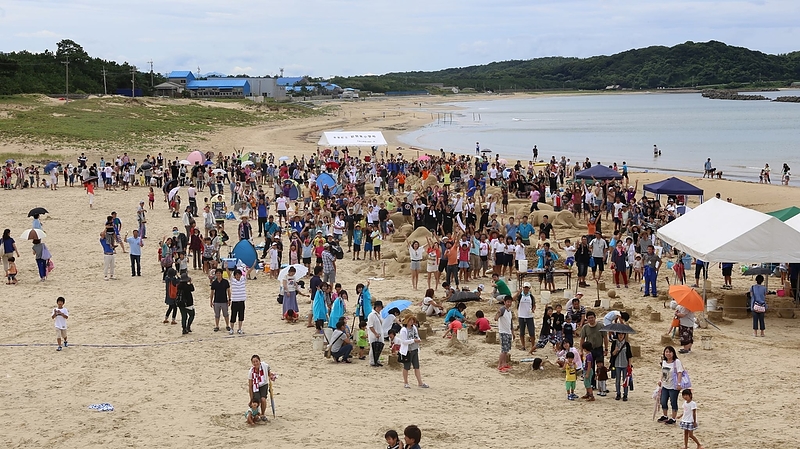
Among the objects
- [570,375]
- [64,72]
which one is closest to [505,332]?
[570,375]

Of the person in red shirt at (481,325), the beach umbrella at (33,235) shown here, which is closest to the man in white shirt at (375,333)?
the person in red shirt at (481,325)

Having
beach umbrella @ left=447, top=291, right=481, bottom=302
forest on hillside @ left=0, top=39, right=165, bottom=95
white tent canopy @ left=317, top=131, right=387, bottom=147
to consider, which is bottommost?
beach umbrella @ left=447, top=291, right=481, bottom=302

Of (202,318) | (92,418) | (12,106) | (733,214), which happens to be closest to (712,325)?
(733,214)

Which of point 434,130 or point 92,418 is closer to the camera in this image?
point 92,418

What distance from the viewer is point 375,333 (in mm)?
11945

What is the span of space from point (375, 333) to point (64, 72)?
75.9 meters

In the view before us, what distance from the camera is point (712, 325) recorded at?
14.1 metres

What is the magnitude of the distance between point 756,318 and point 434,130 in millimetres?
61681

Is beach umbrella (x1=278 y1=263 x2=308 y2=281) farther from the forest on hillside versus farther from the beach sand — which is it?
the forest on hillside

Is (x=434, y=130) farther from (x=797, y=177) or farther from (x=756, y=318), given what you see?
(x=756, y=318)

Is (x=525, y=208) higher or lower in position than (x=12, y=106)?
lower

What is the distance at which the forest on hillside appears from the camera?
68.7 m

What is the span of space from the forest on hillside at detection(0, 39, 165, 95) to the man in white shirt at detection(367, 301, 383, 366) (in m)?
61.5

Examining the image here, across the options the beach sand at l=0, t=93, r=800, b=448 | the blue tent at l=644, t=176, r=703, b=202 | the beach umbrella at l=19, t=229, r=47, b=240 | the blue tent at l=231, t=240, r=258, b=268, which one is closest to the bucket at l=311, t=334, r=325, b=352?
the beach sand at l=0, t=93, r=800, b=448
